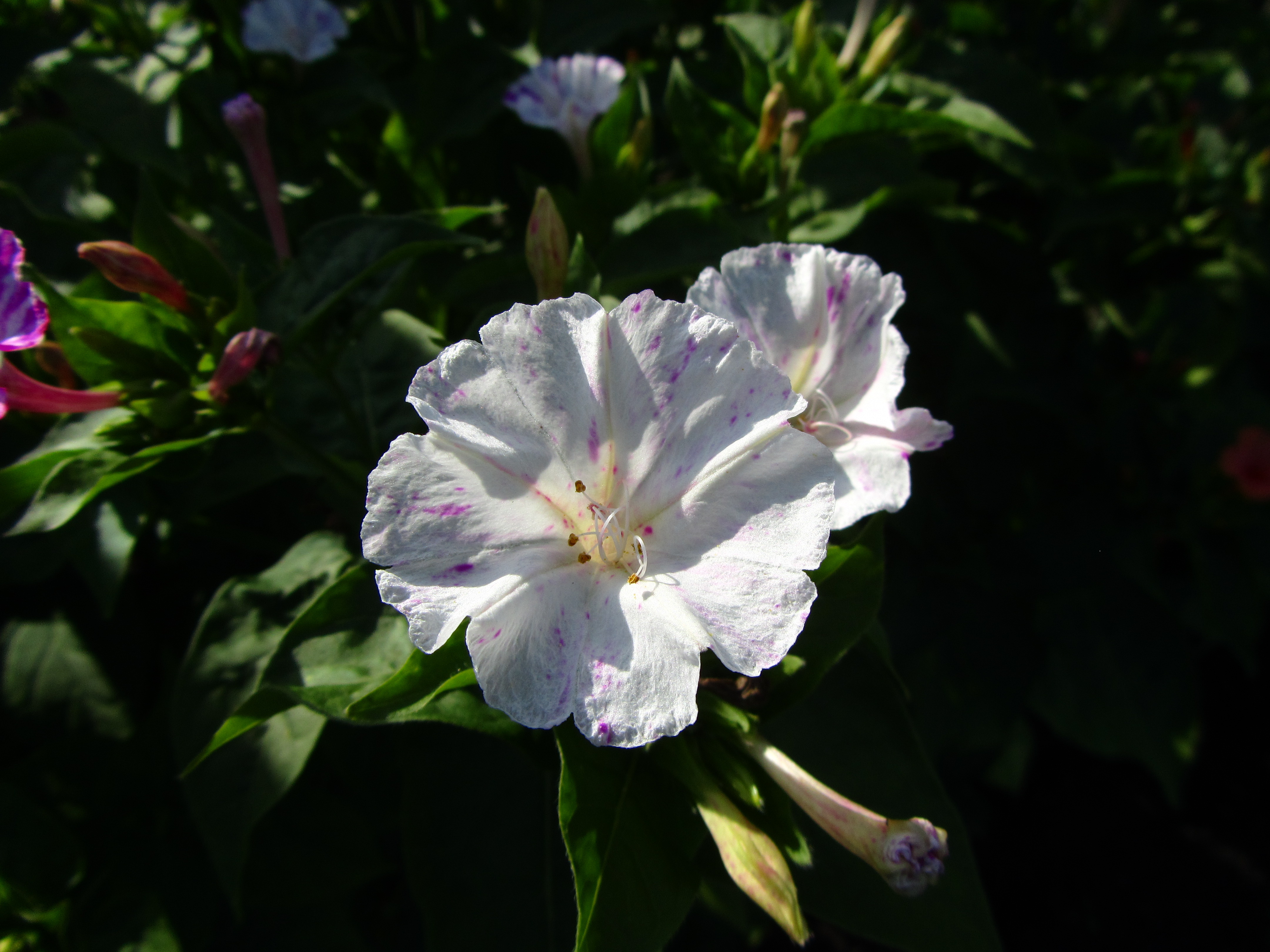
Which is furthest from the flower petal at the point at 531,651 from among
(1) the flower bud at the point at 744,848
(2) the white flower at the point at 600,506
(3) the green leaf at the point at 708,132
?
(3) the green leaf at the point at 708,132

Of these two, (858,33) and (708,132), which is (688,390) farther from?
(858,33)

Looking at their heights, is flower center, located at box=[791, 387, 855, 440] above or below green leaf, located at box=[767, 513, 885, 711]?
above

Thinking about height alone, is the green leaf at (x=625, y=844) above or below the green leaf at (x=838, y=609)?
below

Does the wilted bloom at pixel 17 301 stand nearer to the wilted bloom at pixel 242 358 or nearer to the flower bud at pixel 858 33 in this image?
the wilted bloom at pixel 242 358

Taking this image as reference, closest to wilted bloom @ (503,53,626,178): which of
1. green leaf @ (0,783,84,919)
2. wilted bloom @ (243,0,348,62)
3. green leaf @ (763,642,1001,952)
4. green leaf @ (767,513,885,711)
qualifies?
wilted bloom @ (243,0,348,62)

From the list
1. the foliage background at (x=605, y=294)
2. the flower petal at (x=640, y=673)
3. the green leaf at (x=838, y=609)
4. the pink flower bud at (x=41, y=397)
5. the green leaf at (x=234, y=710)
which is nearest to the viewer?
the flower petal at (x=640, y=673)

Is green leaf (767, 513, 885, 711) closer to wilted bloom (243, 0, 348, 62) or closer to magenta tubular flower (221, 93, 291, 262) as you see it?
magenta tubular flower (221, 93, 291, 262)

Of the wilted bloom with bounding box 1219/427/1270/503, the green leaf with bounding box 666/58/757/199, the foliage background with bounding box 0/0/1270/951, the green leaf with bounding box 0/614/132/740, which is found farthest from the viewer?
the wilted bloom with bounding box 1219/427/1270/503
